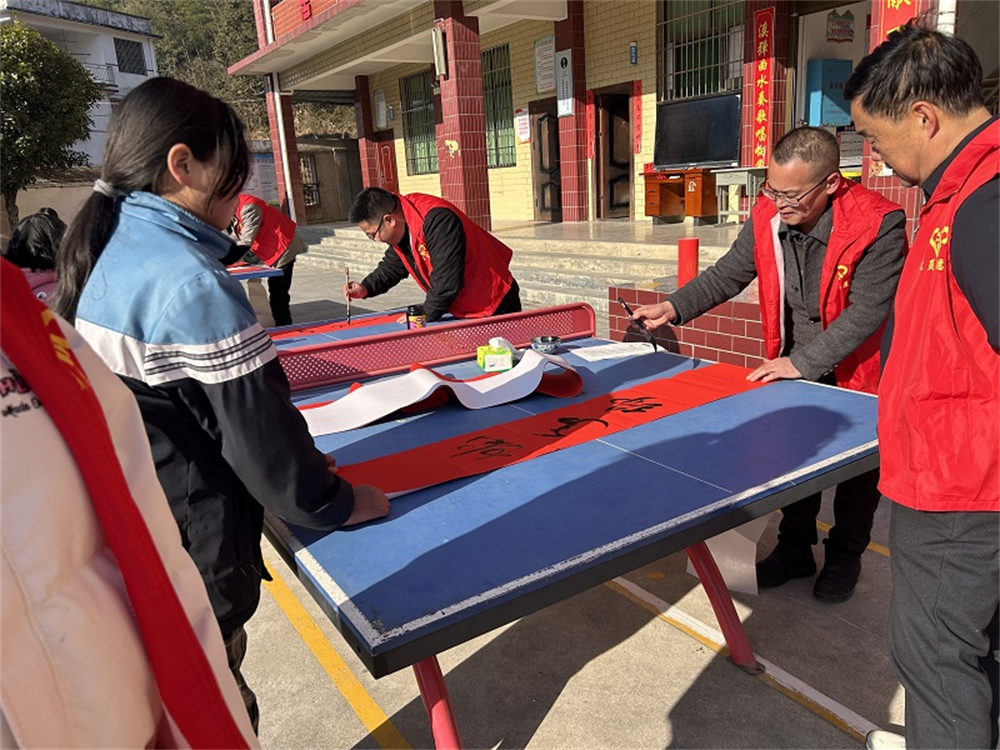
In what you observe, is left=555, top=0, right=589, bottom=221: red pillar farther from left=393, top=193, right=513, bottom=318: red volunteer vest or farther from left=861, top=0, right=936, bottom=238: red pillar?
left=393, top=193, right=513, bottom=318: red volunteer vest

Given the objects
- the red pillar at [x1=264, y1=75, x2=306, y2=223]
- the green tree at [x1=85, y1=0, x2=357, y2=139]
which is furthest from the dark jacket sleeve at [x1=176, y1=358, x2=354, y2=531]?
the green tree at [x1=85, y1=0, x2=357, y2=139]

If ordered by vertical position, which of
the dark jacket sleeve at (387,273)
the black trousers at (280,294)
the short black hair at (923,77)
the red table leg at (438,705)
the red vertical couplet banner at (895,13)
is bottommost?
the red table leg at (438,705)

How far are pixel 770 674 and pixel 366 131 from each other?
58.8ft

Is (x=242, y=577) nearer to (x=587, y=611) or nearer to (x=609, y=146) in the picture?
(x=587, y=611)

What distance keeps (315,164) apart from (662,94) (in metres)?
12.8

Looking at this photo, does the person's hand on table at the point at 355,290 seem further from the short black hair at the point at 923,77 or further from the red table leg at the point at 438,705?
the short black hair at the point at 923,77

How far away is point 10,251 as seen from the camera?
159 inches

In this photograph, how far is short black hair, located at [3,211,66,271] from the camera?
12.2 ft

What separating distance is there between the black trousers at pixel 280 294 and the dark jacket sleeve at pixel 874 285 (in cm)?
567

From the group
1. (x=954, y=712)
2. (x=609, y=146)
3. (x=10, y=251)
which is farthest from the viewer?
(x=609, y=146)

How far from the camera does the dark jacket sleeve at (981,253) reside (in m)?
1.23

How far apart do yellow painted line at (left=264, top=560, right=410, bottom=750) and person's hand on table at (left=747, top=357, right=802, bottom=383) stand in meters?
1.78

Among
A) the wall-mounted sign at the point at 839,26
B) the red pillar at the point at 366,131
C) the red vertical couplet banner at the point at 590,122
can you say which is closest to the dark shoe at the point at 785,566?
the wall-mounted sign at the point at 839,26

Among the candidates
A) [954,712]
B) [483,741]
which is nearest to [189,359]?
[483,741]
